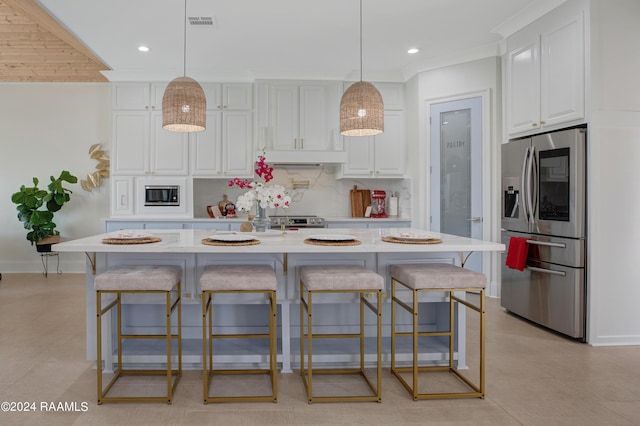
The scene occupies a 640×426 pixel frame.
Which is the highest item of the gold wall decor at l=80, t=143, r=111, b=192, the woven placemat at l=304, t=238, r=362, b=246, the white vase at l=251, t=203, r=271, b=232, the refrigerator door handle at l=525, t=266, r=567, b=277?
the gold wall decor at l=80, t=143, r=111, b=192

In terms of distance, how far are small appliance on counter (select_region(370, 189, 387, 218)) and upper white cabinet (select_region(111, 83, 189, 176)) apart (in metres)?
2.45

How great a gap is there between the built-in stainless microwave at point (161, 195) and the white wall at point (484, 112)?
115 inches

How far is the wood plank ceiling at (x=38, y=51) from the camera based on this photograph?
386 cm

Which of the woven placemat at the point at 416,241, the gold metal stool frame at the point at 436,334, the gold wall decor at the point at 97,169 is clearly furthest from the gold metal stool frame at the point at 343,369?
the gold wall decor at the point at 97,169

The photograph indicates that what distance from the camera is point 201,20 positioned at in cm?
375

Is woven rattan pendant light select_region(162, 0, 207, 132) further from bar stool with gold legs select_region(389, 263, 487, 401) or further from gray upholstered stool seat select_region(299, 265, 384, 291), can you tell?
bar stool with gold legs select_region(389, 263, 487, 401)

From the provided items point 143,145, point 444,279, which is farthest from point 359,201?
point 444,279

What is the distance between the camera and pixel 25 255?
6223mm

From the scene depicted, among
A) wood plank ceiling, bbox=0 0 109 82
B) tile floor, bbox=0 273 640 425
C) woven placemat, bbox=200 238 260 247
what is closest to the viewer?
tile floor, bbox=0 273 640 425

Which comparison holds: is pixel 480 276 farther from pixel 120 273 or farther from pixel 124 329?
pixel 124 329

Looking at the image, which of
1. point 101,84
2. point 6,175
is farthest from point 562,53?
point 6,175

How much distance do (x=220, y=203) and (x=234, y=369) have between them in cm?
325

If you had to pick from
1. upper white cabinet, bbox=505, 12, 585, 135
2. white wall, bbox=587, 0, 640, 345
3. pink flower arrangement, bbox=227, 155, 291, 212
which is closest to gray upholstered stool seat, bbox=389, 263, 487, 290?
pink flower arrangement, bbox=227, 155, 291, 212

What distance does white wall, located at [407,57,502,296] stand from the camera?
4465 mm
